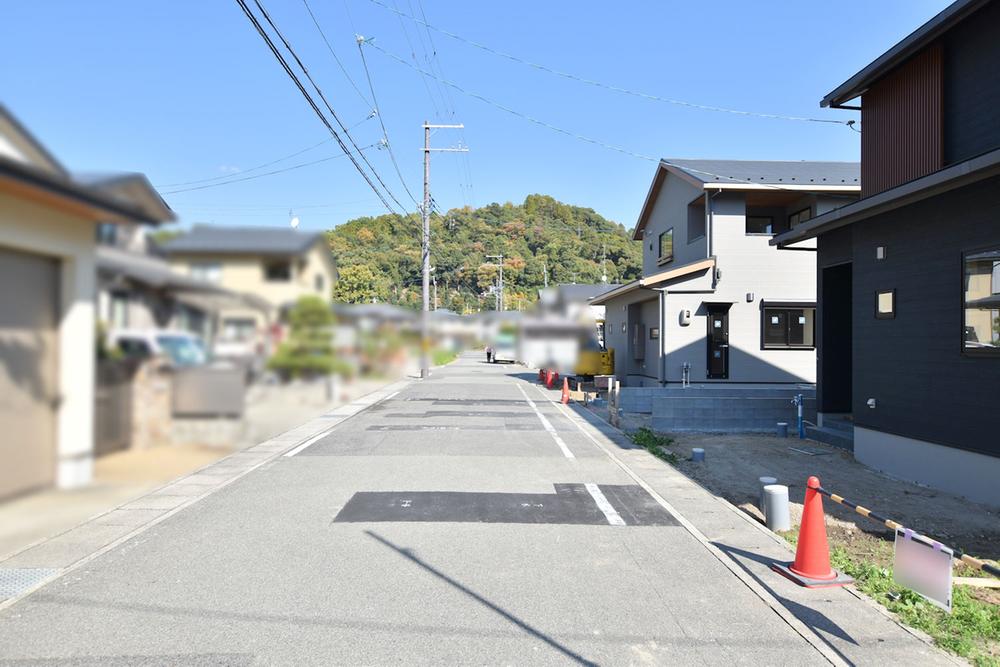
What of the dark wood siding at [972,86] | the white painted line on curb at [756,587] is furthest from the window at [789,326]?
the white painted line on curb at [756,587]

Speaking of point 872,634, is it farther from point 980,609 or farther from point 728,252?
point 728,252

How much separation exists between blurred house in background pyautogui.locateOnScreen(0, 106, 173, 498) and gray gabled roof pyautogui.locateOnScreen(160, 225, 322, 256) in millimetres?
39

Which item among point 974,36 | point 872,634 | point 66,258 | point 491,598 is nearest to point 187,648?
point 491,598

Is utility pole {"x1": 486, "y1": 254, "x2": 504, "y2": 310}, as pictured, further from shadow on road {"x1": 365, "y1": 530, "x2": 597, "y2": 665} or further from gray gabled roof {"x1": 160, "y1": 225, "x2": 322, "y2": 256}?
shadow on road {"x1": 365, "y1": 530, "x2": 597, "y2": 665}

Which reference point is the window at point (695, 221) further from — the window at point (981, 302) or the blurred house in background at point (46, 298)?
the blurred house in background at point (46, 298)

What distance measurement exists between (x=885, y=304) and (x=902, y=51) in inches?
143

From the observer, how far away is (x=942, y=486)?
27.3 ft

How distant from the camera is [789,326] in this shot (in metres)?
18.5

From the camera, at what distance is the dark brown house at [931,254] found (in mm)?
7695

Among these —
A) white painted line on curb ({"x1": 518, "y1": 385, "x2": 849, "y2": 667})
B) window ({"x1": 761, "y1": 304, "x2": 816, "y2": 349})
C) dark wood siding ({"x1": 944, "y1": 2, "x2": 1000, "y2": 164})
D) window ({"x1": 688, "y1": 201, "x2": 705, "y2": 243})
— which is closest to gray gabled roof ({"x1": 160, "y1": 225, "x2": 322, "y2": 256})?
white painted line on curb ({"x1": 518, "y1": 385, "x2": 849, "y2": 667})

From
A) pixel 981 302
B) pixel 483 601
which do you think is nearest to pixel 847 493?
pixel 981 302

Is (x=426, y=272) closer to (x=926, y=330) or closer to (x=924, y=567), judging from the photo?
(x=924, y=567)

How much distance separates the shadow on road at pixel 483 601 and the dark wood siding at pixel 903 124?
8.42 meters

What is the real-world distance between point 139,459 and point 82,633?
441cm
